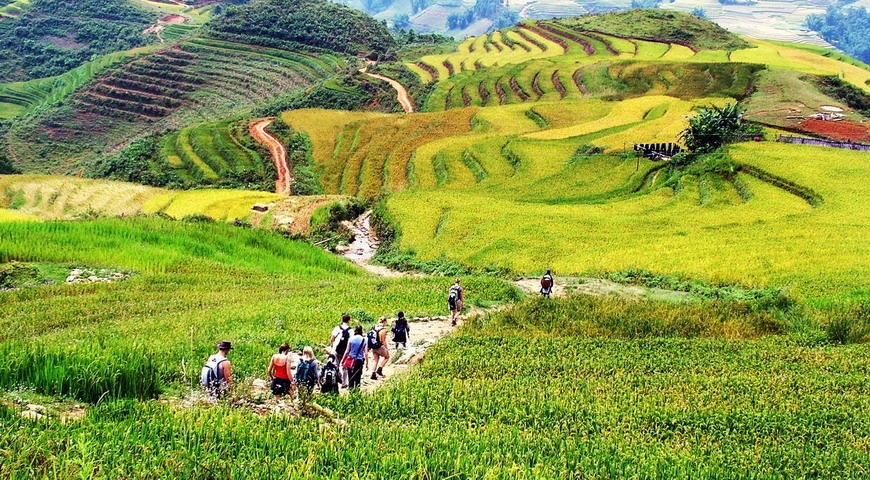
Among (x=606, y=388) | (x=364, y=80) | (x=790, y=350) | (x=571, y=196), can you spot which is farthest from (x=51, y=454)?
(x=364, y=80)

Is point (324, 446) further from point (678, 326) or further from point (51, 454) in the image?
point (678, 326)

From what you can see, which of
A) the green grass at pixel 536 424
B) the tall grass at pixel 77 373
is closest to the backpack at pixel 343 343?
the green grass at pixel 536 424

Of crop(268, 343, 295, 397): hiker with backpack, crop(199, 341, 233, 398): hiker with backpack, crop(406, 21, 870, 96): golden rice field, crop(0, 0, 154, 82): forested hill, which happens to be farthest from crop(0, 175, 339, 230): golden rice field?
crop(0, 0, 154, 82): forested hill

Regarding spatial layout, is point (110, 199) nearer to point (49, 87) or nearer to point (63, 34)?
point (49, 87)

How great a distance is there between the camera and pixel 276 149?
7681 cm

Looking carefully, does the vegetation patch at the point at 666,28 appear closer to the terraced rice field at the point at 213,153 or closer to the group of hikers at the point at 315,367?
the terraced rice field at the point at 213,153

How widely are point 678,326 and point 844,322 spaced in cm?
453

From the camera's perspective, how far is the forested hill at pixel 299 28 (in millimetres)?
146250

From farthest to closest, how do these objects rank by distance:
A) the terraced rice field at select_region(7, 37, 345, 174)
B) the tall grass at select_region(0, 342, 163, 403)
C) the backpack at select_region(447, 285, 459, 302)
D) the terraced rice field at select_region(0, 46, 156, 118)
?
the terraced rice field at select_region(0, 46, 156, 118)
the terraced rice field at select_region(7, 37, 345, 174)
the backpack at select_region(447, 285, 459, 302)
the tall grass at select_region(0, 342, 163, 403)

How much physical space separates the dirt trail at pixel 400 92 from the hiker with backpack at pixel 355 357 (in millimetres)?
91127

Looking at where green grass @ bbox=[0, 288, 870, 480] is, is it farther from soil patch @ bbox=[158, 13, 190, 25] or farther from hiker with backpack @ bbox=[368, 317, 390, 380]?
soil patch @ bbox=[158, 13, 190, 25]

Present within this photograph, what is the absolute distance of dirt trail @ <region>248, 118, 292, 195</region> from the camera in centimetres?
6754

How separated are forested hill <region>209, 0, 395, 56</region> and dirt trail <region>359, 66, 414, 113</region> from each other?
27467mm

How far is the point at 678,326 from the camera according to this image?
19.4 metres
